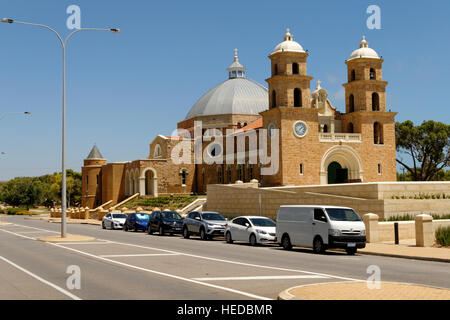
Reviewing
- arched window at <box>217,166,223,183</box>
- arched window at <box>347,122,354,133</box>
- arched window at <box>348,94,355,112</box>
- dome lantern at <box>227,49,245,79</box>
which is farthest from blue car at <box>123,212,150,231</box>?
dome lantern at <box>227,49,245,79</box>

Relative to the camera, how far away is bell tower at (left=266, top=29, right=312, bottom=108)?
156 ft

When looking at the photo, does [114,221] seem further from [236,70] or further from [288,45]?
[236,70]

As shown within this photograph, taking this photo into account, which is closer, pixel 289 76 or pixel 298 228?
pixel 298 228

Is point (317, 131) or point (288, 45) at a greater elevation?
point (288, 45)

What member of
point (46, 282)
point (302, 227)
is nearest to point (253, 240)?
point (302, 227)

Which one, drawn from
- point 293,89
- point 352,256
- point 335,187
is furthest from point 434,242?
point 293,89

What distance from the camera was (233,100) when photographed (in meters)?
71.8

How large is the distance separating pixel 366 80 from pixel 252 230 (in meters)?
29.0

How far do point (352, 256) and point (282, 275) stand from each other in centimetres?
718

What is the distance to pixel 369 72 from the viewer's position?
164 ft

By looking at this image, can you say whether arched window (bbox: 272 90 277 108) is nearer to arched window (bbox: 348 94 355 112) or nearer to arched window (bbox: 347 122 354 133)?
arched window (bbox: 348 94 355 112)

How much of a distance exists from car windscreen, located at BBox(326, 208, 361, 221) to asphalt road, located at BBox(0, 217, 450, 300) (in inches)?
56.6
